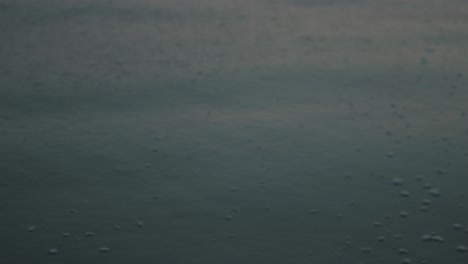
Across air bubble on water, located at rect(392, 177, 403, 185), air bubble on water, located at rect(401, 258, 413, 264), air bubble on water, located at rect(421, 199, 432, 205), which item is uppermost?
air bubble on water, located at rect(392, 177, 403, 185)

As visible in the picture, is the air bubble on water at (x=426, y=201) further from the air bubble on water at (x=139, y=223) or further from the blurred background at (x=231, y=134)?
the air bubble on water at (x=139, y=223)

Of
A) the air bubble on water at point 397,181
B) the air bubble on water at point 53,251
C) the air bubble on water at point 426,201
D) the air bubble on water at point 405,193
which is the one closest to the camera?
the air bubble on water at point 53,251

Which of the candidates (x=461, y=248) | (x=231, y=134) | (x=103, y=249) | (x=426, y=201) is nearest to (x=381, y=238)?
(x=461, y=248)

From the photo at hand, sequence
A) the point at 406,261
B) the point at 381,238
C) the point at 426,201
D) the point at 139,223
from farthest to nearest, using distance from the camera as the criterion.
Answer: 1. the point at 426,201
2. the point at 139,223
3. the point at 381,238
4. the point at 406,261

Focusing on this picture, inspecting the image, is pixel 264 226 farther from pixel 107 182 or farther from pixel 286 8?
pixel 286 8

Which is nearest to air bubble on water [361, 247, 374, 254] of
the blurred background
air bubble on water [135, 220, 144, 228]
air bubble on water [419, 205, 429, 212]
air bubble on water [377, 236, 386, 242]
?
the blurred background

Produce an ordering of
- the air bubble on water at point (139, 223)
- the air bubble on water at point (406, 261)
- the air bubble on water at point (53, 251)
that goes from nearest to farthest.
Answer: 1. the air bubble on water at point (406, 261)
2. the air bubble on water at point (53, 251)
3. the air bubble on water at point (139, 223)

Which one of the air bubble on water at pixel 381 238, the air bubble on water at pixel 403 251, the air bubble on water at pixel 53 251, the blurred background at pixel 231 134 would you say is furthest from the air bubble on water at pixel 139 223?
the air bubble on water at pixel 403 251

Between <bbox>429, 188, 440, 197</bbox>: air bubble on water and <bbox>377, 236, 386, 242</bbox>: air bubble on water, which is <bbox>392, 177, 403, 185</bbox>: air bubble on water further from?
<bbox>377, 236, 386, 242</bbox>: air bubble on water

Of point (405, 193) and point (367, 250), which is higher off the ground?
point (405, 193)

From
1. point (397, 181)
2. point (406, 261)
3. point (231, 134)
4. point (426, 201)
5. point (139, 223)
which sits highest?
point (231, 134)

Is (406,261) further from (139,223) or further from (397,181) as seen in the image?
(139,223)

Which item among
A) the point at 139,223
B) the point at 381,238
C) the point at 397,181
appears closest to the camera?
the point at 381,238

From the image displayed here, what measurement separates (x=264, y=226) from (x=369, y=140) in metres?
2.68
